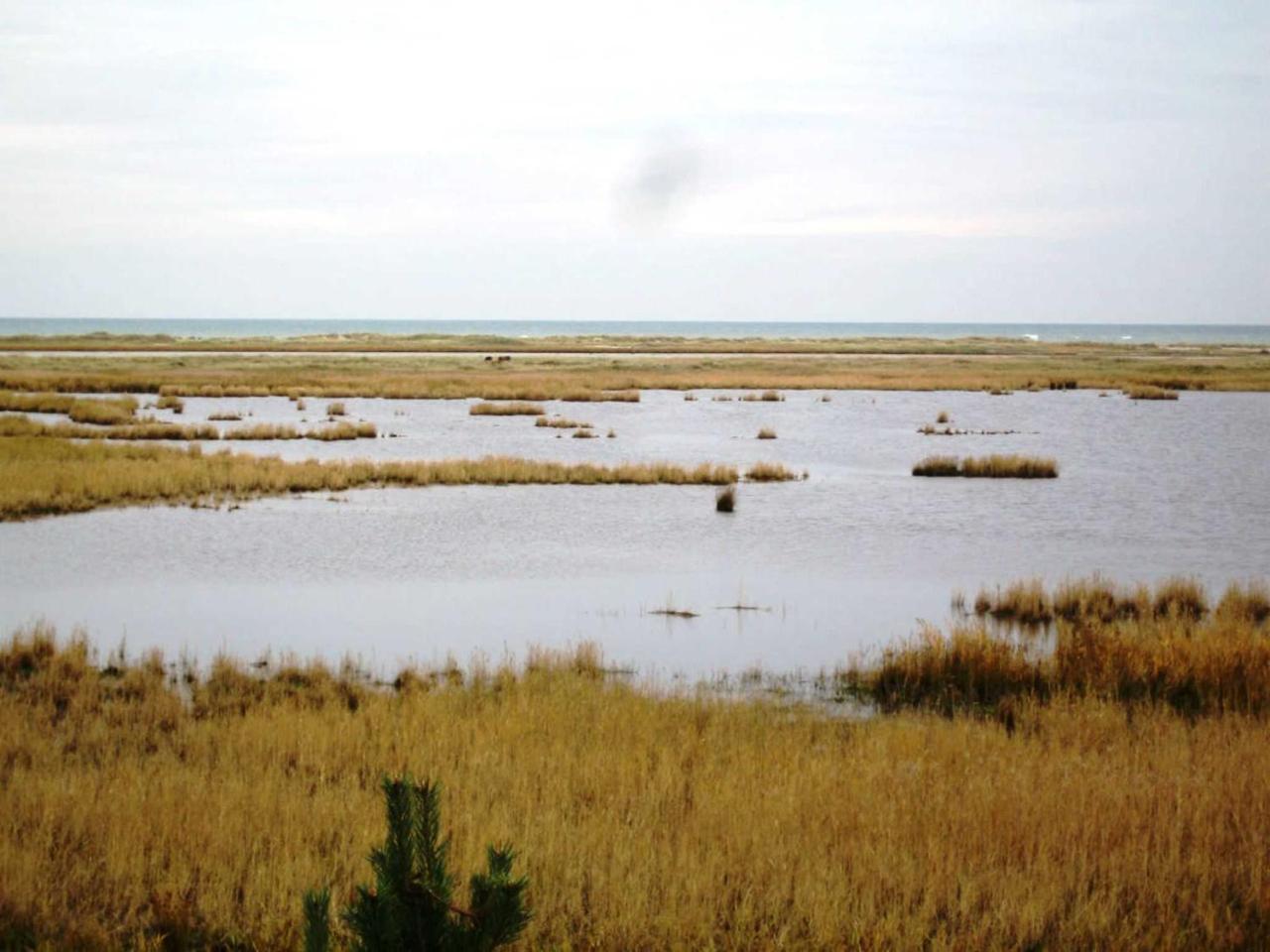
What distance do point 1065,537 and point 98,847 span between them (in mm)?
21248

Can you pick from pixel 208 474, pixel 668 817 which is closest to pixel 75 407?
pixel 208 474

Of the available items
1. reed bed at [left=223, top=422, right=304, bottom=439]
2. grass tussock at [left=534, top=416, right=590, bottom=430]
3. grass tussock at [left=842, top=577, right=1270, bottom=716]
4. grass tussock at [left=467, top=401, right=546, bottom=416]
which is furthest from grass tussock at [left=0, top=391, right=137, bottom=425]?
grass tussock at [left=842, top=577, right=1270, bottom=716]

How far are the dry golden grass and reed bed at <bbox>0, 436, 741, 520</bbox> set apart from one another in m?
19.2

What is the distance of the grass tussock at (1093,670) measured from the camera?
Result: 12695 mm

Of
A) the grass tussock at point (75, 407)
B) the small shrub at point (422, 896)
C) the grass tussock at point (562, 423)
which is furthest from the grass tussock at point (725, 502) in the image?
the grass tussock at point (75, 407)

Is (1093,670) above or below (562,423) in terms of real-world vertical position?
below

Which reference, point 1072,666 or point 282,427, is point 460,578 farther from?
point 282,427

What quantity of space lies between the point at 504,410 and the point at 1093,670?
42.3 m

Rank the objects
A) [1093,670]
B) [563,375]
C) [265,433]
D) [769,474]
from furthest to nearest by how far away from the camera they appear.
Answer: [563,375]
[265,433]
[769,474]
[1093,670]

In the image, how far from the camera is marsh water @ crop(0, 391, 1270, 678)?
54.2 ft

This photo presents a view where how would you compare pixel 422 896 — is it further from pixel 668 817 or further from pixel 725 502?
pixel 725 502

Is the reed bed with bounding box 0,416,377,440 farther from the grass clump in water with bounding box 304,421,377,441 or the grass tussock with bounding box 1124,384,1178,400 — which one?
the grass tussock with bounding box 1124,384,1178,400

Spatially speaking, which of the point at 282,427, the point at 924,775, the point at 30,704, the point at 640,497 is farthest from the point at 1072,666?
the point at 282,427

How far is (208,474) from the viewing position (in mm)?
30172
